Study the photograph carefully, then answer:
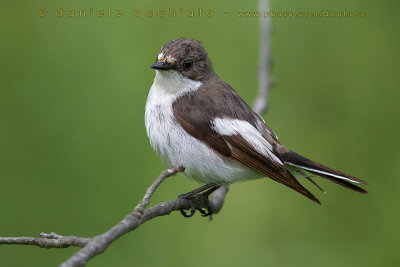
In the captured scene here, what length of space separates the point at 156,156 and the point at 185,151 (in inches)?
32.6

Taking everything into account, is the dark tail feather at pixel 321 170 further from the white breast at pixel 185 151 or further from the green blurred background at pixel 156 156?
the green blurred background at pixel 156 156

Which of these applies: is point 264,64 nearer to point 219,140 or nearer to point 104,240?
point 219,140

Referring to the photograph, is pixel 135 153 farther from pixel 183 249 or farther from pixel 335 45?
pixel 335 45

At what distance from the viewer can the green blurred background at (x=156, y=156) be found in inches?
150

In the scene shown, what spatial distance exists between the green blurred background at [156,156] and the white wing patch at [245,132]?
0.82m

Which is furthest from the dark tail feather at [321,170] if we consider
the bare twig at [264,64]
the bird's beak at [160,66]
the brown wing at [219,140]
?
the bird's beak at [160,66]

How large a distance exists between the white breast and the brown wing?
0.11 feet

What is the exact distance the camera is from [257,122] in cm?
349

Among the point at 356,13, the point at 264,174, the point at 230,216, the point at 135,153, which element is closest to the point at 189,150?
the point at 264,174

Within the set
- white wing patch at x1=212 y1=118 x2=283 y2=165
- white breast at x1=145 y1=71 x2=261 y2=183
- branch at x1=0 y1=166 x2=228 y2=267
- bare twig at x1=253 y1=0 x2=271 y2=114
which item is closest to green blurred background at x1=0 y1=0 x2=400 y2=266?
bare twig at x1=253 y1=0 x2=271 y2=114

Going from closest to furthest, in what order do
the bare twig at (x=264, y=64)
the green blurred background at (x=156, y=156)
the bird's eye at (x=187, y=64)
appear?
the bird's eye at (x=187, y=64), the green blurred background at (x=156, y=156), the bare twig at (x=264, y=64)

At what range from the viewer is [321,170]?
3207mm

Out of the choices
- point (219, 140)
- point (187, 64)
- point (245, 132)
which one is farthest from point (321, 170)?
point (187, 64)

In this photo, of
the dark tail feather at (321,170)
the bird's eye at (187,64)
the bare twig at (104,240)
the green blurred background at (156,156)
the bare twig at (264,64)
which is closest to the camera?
the bare twig at (104,240)
